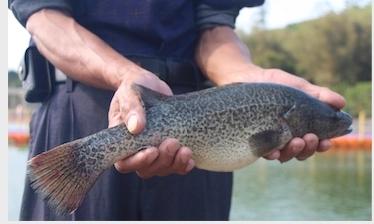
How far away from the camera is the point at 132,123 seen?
5.24ft

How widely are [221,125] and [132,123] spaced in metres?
0.25

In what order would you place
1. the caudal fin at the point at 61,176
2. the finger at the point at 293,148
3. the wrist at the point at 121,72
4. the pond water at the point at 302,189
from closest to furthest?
the caudal fin at the point at 61,176, the wrist at the point at 121,72, the finger at the point at 293,148, the pond water at the point at 302,189

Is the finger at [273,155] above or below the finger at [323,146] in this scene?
below

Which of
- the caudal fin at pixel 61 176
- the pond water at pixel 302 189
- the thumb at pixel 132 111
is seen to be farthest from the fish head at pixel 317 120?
the pond water at pixel 302 189

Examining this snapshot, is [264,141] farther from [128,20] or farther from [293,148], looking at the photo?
[128,20]

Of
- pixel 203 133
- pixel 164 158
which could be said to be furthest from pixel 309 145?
pixel 164 158

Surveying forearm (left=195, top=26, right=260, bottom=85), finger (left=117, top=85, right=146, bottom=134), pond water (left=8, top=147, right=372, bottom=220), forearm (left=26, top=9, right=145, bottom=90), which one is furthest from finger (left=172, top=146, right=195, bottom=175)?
pond water (left=8, top=147, right=372, bottom=220)

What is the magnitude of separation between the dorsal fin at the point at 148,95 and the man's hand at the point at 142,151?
11mm

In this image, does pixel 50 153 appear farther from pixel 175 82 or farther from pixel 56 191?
pixel 175 82

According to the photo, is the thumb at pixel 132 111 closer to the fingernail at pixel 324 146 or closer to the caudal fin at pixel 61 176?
the caudal fin at pixel 61 176

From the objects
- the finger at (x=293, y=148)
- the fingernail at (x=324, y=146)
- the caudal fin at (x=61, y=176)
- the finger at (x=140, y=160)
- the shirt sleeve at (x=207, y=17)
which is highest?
the shirt sleeve at (x=207, y=17)

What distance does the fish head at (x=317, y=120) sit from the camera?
1.87 m

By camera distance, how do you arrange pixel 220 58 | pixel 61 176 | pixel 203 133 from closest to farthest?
1. pixel 61 176
2. pixel 203 133
3. pixel 220 58

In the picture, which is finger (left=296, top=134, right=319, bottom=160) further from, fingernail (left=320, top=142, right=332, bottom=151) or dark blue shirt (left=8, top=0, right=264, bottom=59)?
dark blue shirt (left=8, top=0, right=264, bottom=59)
